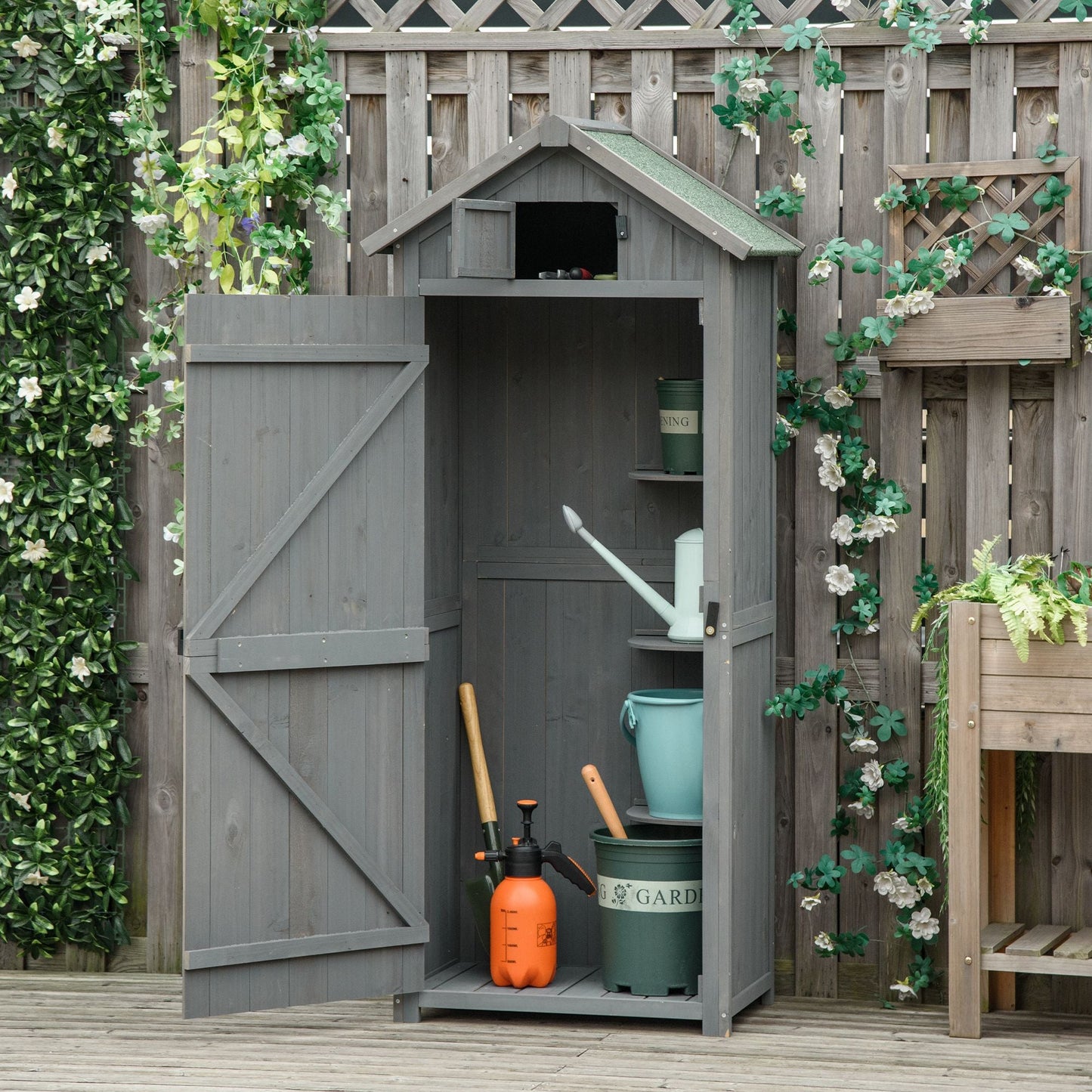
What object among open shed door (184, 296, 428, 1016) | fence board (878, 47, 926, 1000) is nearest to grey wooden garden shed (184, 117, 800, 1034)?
open shed door (184, 296, 428, 1016)

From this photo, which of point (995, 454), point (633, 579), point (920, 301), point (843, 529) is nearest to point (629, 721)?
point (633, 579)

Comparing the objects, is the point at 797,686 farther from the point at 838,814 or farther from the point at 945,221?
the point at 945,221

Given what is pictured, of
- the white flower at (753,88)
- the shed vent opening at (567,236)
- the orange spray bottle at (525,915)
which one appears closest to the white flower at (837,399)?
the shed vent opening at (567,236)

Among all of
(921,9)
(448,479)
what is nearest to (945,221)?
(921,9)

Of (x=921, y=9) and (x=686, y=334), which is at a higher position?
(x=921, y=9)

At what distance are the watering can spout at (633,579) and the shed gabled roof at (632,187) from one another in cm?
82

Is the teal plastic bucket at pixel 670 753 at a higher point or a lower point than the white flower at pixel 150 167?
lower

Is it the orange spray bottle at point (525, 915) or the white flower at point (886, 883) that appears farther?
the white flower at point (886, 883)

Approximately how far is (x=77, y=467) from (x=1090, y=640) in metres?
2.76

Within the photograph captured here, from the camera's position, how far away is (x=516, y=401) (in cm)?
463

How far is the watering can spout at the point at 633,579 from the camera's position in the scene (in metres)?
4.25

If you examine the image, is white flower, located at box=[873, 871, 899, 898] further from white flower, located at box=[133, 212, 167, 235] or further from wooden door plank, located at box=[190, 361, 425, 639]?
white flower, located at box=[133, 212, 167, 235]

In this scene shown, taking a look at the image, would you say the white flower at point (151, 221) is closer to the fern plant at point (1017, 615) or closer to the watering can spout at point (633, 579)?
the watering can spout at point (633, 579)

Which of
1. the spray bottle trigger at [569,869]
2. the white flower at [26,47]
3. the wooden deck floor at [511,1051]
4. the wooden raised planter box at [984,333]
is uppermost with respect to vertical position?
the white flower at [26,47]
